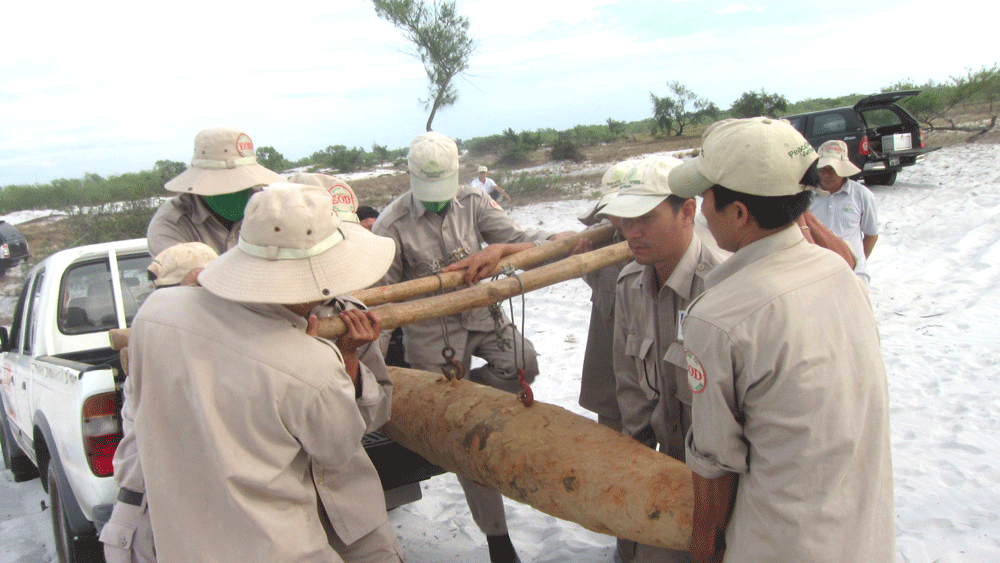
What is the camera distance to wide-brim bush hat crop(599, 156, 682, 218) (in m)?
2.26

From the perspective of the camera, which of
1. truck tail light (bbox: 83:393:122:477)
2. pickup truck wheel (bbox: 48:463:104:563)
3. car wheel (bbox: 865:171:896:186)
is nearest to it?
truck tail light (bbox: 83:393:122:477)

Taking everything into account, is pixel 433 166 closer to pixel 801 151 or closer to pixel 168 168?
pixel 801 151

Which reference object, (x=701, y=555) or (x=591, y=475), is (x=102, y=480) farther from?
(x=701, y=555)

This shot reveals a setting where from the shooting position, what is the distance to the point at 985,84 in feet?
64.3

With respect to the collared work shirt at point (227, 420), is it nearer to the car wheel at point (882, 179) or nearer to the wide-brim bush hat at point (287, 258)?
the wide-brim bush hat at point (287, 258)

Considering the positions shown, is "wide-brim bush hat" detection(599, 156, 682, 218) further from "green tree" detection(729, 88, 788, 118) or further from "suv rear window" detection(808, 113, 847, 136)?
"green tree" detection(729, 88, 788, 118)

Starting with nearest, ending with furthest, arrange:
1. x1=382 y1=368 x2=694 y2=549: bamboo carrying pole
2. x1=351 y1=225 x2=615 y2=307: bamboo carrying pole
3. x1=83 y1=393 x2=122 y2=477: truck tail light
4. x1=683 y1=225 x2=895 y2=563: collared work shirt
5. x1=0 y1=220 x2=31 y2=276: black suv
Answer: x1=683 y1=225 x2=895 y2=563: collared work shirt, x1=382 y1=368 x2=694 y2=549: bamboo carrying pole, x1=351 y1=225 x2=615 y2=307: bamboo carrying pole, x1=83 y1=393 x2=122 y2=477: truck tail light, x1=0 y1=220 x2=31 y2=276: black suv

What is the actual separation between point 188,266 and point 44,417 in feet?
5.81

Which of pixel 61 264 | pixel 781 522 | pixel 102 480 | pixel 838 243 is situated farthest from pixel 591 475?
pixel 61 264

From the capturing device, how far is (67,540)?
295 centimetres

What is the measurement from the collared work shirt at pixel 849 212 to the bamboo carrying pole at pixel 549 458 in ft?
10.5

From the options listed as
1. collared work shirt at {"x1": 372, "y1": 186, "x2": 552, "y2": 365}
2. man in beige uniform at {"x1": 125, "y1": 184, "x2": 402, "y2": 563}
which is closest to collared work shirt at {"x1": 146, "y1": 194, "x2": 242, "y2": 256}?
collared work shirt at {"x1": 372, "y1": 186, "x2": 552, "y2": 365}

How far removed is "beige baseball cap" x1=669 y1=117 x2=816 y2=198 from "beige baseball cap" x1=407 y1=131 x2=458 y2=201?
1720 mm

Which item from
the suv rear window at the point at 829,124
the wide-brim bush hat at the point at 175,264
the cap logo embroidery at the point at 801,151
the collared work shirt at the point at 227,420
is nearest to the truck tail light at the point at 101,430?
the wide-brim bush hat at the point at 175,264
